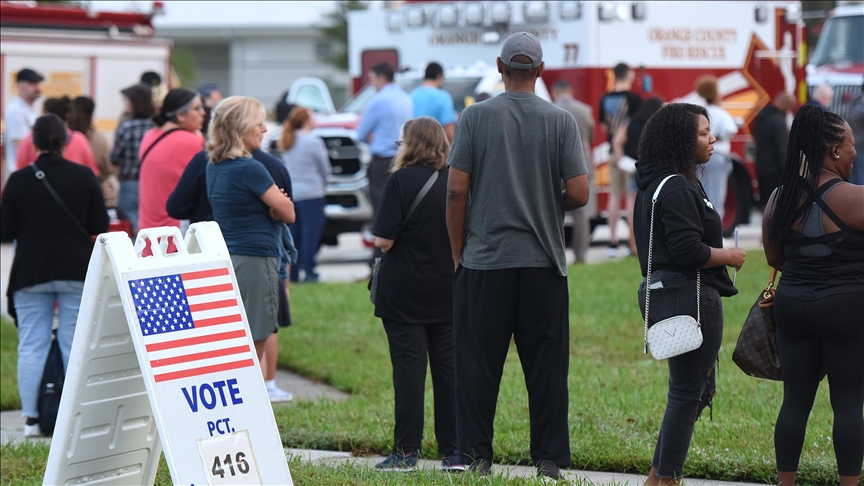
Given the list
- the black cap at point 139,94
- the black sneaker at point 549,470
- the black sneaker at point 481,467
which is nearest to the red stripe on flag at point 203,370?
the black sneaker at point 481,467

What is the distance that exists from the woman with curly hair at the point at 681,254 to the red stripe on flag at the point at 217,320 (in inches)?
68.5

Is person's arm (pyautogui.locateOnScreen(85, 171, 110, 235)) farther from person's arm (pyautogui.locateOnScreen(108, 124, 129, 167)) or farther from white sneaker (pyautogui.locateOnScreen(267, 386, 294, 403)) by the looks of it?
person's arm (pyautogui.locateOnScreen(108, 124, 129, 167))

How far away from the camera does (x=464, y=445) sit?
17.0 ft

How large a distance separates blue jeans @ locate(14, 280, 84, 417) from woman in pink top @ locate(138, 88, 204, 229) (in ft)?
2.42

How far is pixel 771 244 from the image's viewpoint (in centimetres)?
477

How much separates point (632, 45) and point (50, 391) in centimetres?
979

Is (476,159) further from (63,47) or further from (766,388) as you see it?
(63,47)

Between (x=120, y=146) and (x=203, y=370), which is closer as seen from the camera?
(x=203, y=370)

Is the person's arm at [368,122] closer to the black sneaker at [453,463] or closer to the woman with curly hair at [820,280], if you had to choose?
the black sneaker at [453,463]

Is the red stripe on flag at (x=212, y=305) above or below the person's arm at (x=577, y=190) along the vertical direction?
below

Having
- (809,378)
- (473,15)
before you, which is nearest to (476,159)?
(809,378)

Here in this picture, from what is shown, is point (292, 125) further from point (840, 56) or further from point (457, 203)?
point (840, 56)

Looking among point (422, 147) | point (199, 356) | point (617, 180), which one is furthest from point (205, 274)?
point (617, 180)

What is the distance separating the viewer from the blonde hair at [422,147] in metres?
5.68
